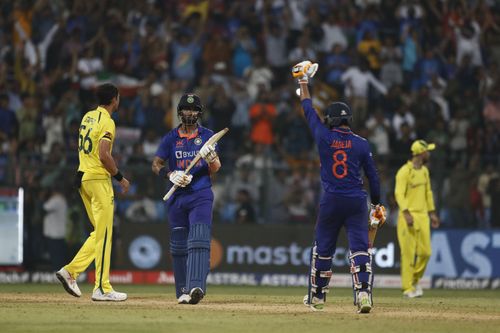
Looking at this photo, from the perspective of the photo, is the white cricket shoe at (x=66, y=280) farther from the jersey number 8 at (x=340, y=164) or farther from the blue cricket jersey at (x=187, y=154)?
the jersey number 8 at (x=340, y=164)

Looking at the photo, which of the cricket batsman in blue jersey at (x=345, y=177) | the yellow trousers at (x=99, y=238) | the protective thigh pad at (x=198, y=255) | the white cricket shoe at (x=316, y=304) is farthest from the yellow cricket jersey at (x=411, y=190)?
the yellow trousers at (x=99, y=238)

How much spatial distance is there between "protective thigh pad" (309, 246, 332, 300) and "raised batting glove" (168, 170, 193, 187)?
5.74 feet

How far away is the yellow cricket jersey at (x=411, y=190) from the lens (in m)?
20.2

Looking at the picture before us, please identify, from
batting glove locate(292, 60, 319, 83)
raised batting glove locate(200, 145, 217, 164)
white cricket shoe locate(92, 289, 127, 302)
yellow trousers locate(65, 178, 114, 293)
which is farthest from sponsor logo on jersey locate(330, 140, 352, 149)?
white cricket shoe locate(92, 289, 127, 302)

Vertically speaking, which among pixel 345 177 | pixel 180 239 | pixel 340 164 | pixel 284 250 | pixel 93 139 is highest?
pixel 93 139

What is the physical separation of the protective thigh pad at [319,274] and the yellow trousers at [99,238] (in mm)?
2588

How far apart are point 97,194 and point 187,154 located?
130 cm

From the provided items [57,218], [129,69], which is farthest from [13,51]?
[57,218]

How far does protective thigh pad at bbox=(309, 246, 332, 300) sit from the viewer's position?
14.8 meters

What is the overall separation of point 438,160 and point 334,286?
3.30m

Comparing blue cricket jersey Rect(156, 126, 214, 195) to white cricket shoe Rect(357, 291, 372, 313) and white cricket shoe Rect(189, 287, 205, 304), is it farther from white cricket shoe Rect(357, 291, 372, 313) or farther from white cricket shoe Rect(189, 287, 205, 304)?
white cricket shoe Rect(357, 291, 372, 313)

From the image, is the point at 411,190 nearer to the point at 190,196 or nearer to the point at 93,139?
the point at 190,196

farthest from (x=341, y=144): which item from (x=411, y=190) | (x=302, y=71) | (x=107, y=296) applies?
(x=411, y=190)

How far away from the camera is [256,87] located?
27.1 m
